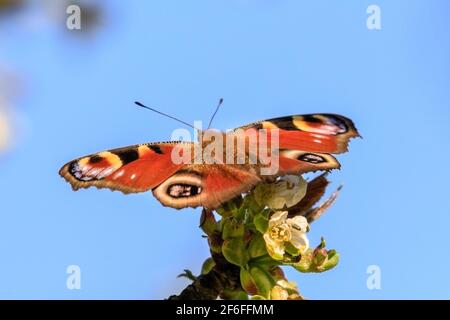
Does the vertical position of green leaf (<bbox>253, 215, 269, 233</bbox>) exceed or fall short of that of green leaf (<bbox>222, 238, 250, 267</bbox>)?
it exceeds it

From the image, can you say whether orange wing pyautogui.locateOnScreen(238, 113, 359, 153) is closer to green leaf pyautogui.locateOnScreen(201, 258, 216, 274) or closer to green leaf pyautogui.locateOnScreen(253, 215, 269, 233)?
green leaf pyautogui.locateOnScreen(253, 215, 269, 233)

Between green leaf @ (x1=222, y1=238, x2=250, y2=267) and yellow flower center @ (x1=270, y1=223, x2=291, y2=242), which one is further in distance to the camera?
green leaf @ (x1=222, y1=238, x2=250, y2=267)

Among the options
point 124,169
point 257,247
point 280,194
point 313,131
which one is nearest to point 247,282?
point 257,247

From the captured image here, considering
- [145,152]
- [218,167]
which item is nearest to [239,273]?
[218,167]

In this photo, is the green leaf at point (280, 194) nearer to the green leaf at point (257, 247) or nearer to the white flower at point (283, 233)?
the white flower at point (283, 233)

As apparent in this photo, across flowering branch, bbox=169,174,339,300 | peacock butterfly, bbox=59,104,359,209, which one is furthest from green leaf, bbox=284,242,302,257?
peacock butterfly, bbox=59,104,359,209
